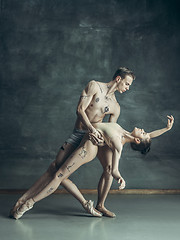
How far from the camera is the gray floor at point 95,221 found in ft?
13.8

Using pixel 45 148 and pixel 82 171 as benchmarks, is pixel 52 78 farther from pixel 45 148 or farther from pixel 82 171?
pixel 82 171

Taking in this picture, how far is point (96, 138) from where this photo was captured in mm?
4695

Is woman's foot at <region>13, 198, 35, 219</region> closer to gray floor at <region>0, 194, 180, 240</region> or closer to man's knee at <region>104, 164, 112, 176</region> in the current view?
gray floor at <region>0, 194, 180, 240</region>

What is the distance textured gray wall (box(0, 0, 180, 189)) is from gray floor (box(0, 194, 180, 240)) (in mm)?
678

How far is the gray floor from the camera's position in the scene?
4.21 metres

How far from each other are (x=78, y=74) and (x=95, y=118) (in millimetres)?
1846

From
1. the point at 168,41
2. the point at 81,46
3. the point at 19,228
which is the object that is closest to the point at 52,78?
the point at 81,46

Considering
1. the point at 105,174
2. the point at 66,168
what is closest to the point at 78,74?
the point at 105,174

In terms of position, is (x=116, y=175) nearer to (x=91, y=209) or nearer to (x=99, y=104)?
(x=91, y=209)

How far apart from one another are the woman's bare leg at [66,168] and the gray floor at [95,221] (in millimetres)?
209

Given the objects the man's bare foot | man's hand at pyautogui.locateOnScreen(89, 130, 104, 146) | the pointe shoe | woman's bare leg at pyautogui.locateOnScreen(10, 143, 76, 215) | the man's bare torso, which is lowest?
the man's bare foot

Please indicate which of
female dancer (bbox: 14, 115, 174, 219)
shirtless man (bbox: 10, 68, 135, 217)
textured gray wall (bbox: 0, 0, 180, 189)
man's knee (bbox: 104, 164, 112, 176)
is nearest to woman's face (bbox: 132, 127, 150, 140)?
female dancer (bbox: 14, 115, 174, 219)

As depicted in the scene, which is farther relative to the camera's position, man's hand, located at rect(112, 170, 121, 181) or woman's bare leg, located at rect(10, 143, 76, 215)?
woman's bare leg, located at rect(10, 143, 76, 215)

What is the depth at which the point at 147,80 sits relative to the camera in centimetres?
671
